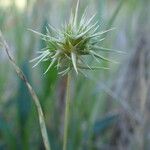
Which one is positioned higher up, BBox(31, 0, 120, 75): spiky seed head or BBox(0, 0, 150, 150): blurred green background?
BBox(31, 0, 120, 75): spiky seed head

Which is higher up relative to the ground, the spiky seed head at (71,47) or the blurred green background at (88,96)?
the spiky seed head at (71,47)

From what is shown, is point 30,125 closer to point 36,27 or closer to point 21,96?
point 21,96

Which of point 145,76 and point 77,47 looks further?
point 145,76

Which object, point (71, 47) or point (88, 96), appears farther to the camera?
point (88, 96)

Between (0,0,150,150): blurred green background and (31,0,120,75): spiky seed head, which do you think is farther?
(0,0,150,150): blurred green background

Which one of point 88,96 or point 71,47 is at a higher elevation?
point 71,47

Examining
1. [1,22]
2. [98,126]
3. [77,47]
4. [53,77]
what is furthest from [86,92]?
[77,47]

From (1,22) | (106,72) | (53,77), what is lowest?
(106,72)

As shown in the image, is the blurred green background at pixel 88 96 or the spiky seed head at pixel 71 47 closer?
the spiky seed head at pixel 71 47
